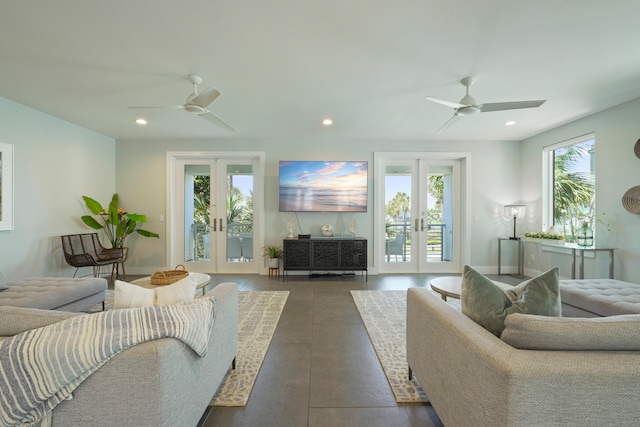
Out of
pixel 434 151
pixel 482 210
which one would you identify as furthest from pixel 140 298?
pixel 482 210

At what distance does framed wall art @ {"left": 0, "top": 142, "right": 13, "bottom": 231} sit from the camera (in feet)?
11.9

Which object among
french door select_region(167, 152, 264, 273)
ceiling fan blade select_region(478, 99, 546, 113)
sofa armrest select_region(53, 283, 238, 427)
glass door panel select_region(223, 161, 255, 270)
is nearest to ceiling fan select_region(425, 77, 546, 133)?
ceiling fan blade select_region(478, 99, 546, 113)

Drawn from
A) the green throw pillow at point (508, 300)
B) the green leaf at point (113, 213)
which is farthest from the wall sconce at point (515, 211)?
the green leaf at point (113, 213)

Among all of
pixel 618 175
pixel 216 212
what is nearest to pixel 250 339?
pixel 216 212

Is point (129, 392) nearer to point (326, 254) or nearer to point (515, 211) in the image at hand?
point (326, 254)

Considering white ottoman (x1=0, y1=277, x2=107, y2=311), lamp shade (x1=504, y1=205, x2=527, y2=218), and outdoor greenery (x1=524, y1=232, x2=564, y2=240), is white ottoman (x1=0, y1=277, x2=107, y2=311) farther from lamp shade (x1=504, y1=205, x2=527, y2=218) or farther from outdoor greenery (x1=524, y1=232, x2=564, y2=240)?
lamp shade (x1=504, y1=205, x2=527, y2=218)

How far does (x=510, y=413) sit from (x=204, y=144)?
580 centimetres

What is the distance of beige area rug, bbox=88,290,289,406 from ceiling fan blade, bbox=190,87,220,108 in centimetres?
237

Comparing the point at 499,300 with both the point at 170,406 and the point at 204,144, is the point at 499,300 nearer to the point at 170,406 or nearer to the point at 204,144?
the point at 170,406

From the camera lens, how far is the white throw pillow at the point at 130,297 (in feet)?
4.67

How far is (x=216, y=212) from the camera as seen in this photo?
5.67 m

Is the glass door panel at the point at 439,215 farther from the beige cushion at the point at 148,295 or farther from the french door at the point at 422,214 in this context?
the beige cushion at the point at 148,295

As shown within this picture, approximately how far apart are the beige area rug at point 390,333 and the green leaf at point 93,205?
4.49 m

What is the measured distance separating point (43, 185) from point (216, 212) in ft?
8.28
